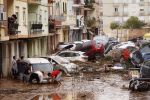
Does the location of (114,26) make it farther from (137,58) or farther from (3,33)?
(3,33)

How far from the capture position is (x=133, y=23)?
350 feet

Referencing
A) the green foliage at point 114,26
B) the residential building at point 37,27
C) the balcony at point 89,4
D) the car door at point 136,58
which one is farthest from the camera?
the green foliage at point 114,26

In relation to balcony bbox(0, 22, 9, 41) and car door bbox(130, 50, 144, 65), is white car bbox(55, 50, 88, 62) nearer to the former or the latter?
car door bbox(130, 50, 144, 65)

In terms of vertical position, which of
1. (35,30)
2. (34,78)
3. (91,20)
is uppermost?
(35,30)

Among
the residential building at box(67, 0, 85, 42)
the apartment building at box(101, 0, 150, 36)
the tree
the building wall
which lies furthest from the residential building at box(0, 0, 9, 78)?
the apartment building at box(101, 0, 150, 36)

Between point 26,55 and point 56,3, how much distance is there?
1754 centimetres

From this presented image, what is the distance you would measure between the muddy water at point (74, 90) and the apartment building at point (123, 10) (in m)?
74.3

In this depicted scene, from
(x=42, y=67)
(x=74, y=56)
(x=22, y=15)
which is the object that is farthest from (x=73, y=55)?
(x=42, y=67)

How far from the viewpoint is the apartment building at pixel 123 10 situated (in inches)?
4412

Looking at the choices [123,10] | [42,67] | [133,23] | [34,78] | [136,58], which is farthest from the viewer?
[123,10]

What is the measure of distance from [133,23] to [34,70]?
73.2 meters

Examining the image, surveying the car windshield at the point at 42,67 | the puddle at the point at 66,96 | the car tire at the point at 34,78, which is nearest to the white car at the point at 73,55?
the car windshield at the point at 42,67

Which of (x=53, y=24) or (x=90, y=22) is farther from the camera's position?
(x=90, y=22)

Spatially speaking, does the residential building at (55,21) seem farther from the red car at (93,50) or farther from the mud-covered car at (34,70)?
the mud-covered car at (34,70)
